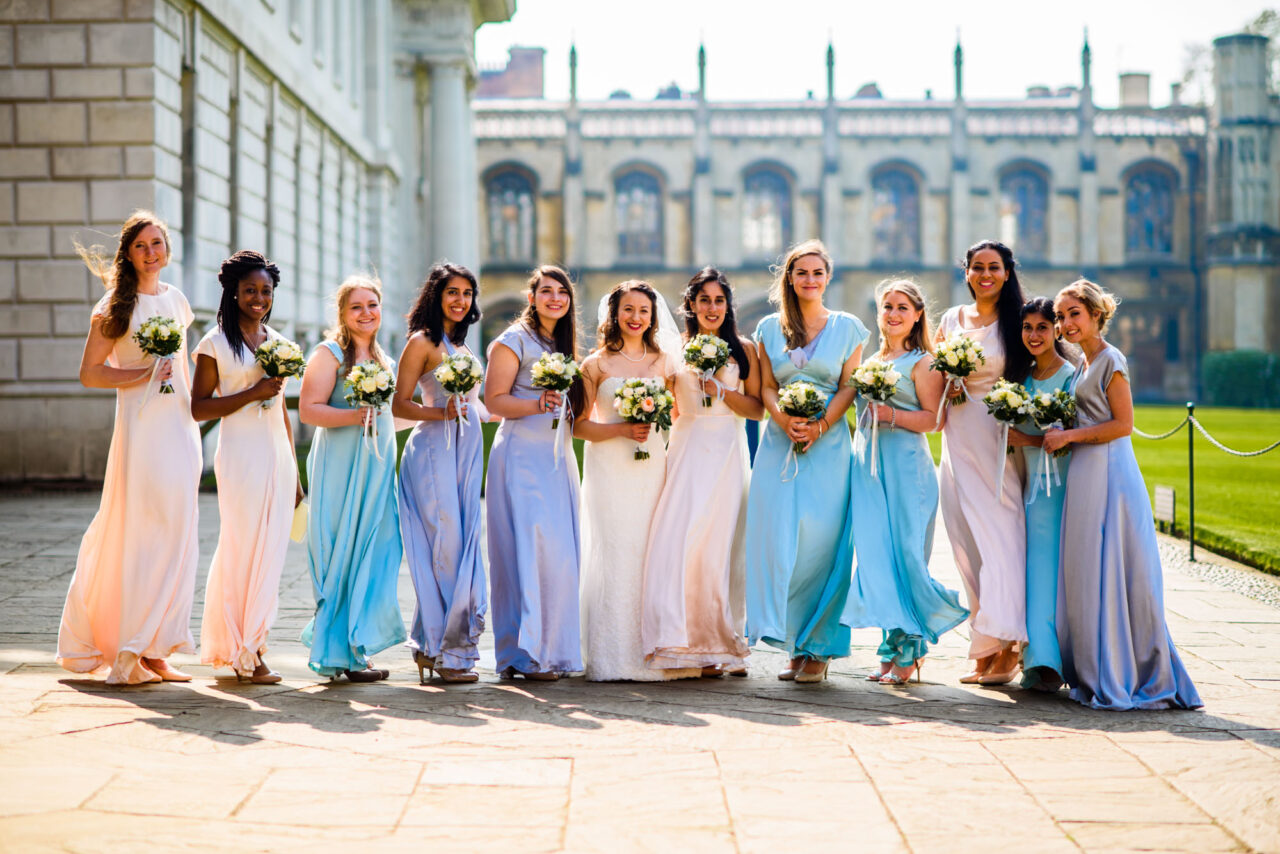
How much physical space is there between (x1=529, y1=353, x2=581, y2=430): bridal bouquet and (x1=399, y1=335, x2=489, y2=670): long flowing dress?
15.2 inches

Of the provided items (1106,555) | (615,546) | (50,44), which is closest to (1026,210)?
(50,44)

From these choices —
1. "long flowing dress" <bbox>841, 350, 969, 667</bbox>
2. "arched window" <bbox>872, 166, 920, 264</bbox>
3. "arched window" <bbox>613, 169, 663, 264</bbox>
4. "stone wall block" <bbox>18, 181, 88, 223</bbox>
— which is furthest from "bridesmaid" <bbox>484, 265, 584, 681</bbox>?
"arched window" <bbox>872, 166, 920, 264</bbox>

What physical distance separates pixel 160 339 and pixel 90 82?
381 inches

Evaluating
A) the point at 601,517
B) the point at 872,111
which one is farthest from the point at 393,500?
the point at 872,111

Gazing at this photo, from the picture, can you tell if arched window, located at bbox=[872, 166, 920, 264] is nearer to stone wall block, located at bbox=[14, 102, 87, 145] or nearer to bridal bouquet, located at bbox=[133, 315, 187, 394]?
stone wall block, located at bbox=[14, 102, 87, 145]

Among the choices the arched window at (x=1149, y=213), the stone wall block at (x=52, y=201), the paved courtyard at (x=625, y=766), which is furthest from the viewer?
the arched window at (x=1149, y=213)

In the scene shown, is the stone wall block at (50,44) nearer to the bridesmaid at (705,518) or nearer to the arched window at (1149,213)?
the bridesmaid at (705,518)

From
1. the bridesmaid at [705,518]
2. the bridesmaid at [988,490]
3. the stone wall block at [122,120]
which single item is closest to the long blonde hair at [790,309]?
the bridesmaid at [705,518]

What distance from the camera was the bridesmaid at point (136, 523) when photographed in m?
5.72

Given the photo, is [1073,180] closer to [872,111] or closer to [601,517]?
[872,111]

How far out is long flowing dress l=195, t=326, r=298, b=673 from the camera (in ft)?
18.8

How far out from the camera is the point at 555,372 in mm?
5922

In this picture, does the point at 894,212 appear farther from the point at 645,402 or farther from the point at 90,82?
the point at 645,402

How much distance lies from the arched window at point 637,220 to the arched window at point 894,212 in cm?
813
